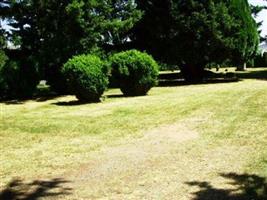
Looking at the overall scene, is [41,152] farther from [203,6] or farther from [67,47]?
[203,6]

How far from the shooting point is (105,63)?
65.4 feet

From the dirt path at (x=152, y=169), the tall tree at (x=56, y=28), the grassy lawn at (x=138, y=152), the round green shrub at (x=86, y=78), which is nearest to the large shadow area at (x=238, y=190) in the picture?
the grassy lawn at (x=138, y=152)

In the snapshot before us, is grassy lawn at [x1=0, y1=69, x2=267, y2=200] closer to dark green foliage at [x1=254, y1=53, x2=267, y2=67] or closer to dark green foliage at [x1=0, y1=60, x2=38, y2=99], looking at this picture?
dark green foliage at [x1=0, y1=60, x2=38, y2=99]

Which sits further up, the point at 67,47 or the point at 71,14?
the point at 71,14

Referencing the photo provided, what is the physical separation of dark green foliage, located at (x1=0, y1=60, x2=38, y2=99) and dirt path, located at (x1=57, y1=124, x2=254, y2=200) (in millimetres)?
13268

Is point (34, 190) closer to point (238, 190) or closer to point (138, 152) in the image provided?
point (138, 152)

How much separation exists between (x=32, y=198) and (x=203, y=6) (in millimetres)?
Answer: 22363

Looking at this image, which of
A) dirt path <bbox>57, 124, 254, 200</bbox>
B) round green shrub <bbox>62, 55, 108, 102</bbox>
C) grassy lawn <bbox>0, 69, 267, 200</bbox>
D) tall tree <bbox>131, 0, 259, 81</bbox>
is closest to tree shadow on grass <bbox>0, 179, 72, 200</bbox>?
grassy lawn <bbox>0, 69, 267, 200</bbox>

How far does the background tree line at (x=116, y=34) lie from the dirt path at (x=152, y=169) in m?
13.4

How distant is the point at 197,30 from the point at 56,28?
26.5 feet

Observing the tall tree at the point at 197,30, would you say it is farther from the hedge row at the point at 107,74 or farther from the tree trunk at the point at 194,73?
the hedge row at the point at 107,74

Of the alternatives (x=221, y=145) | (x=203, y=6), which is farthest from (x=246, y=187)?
(x=203, y=6)

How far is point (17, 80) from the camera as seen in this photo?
2286cm

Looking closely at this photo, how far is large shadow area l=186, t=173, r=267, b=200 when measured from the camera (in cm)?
678
